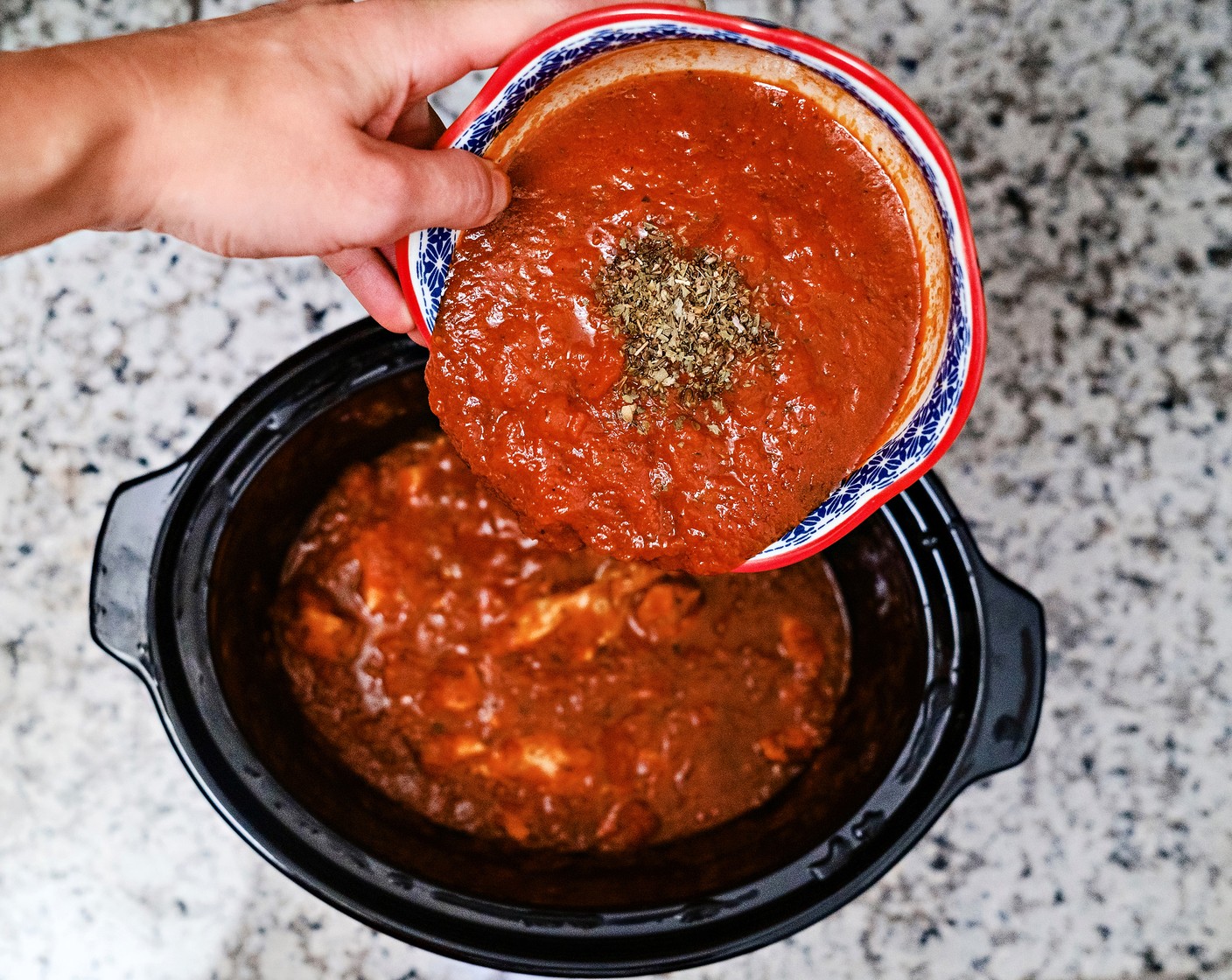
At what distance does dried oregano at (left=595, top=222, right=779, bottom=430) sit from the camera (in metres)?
1.02

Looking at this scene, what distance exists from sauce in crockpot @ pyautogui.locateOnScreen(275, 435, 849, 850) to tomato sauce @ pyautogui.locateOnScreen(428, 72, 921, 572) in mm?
471

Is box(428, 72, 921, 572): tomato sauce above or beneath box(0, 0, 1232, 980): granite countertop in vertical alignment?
above

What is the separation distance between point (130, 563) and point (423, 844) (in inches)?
24.2

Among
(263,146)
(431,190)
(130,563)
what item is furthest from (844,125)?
(130,563)

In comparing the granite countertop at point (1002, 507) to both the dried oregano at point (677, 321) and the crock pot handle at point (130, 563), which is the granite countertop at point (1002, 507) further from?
the dried oregano at point (677, 321)

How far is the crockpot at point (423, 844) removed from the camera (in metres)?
1.27

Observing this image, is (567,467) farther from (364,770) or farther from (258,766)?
(364,770)

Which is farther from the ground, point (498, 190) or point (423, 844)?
point (498, 190)

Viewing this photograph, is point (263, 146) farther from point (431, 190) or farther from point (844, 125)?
point (844, 125)

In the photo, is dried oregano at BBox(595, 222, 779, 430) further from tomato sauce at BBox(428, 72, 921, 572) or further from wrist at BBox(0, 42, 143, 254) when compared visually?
wrist at BBox(0, 42, 143, 254)

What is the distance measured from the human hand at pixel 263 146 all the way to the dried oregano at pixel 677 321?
0.59ft

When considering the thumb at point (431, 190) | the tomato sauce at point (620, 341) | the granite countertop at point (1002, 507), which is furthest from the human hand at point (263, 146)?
the granite countertop at point (1002, 507)

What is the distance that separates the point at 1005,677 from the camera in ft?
4.26

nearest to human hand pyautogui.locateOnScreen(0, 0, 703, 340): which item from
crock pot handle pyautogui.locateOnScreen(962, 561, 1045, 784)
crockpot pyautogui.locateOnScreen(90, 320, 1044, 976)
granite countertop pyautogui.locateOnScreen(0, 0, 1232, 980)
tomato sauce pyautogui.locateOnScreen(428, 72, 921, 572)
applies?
tomato sauce pyautogui.locateOnScreen(428, 72, 921, 572)
